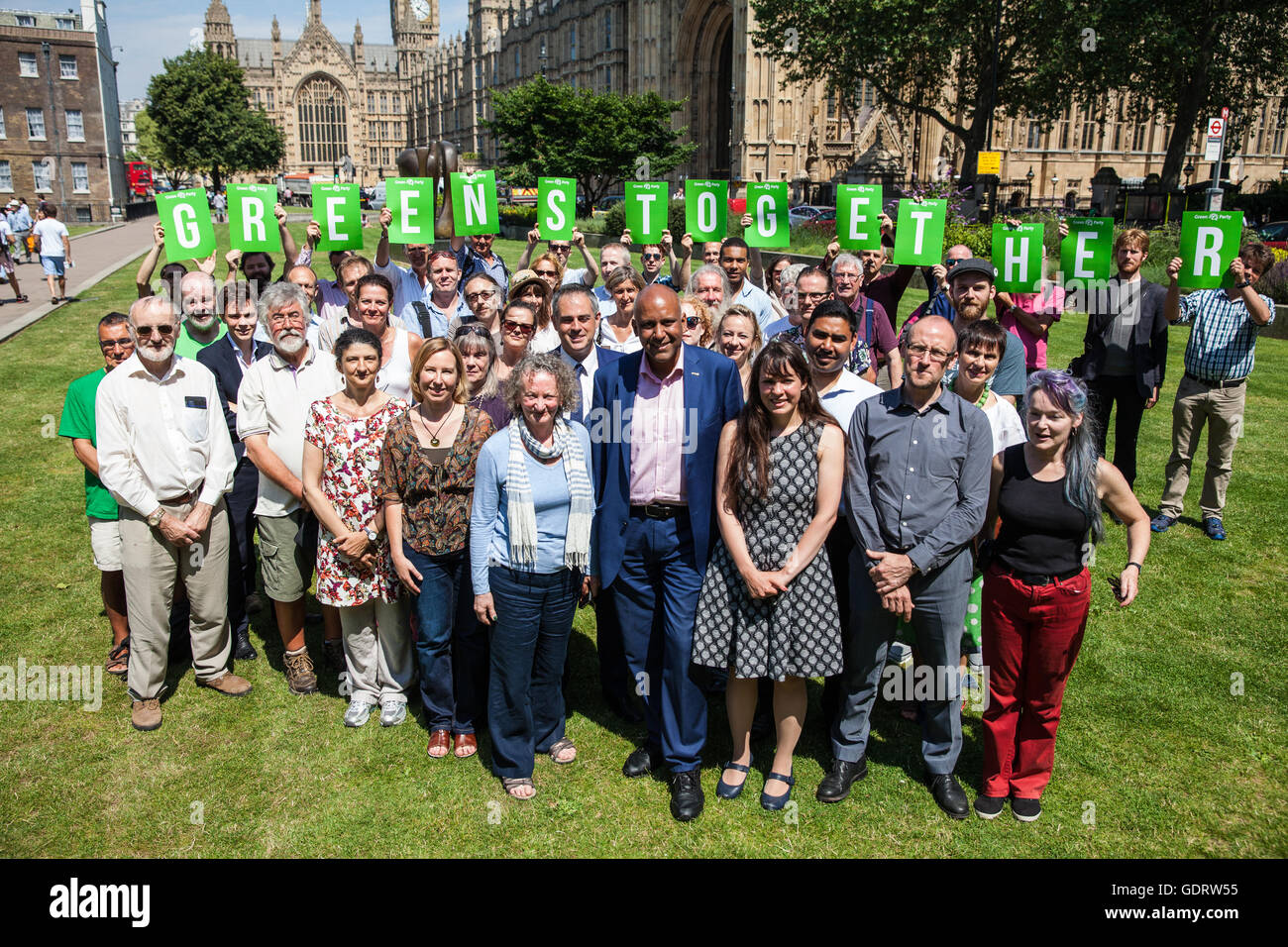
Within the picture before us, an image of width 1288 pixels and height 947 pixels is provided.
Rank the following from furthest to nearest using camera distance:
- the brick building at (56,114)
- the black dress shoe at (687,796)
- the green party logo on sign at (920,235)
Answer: the brick building at (56,114)
the green party logo on sign at (920,235)
the black dress shoe at (687,796)

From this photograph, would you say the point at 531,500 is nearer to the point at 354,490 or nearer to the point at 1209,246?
the point at 354,490

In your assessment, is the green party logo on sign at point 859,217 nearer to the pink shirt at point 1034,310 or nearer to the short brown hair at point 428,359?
the pink shirt at point 1034,310

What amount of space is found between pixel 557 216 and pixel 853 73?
3175cm

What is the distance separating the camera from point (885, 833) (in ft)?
13.5

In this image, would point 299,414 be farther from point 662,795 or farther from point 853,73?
point 853,73

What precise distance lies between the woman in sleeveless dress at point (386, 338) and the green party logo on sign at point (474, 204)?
93.3 inches

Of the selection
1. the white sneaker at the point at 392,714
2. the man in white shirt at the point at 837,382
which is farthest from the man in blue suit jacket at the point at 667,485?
the white sneaker at the point at 392,714

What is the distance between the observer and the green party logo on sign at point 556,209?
785 cm

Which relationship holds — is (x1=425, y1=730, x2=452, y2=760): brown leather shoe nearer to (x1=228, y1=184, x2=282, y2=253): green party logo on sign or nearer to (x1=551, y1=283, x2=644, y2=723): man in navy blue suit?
(x1=551, y1=283, x2=644, y2=723): man in navy blue suit

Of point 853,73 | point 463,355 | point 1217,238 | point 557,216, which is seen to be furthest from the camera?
point 853,73

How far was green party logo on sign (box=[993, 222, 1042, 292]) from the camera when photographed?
243 inches

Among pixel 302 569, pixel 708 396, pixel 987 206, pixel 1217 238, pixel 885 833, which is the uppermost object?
pixel 987 206

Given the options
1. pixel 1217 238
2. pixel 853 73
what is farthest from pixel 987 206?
pixel 1217 238

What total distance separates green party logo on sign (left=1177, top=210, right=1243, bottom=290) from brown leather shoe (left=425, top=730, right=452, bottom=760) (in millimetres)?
6111
